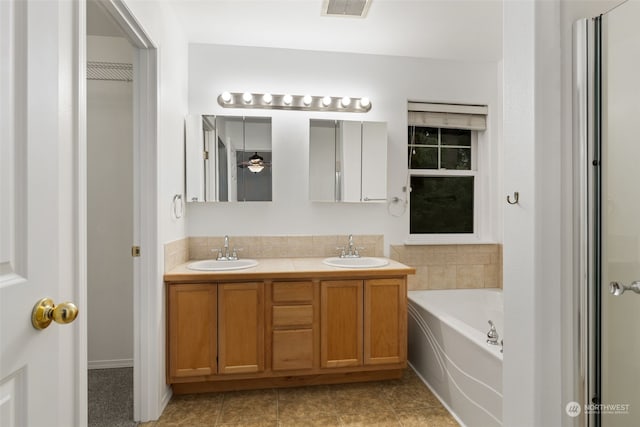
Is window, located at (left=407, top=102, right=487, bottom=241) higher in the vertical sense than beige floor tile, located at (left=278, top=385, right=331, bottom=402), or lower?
higher

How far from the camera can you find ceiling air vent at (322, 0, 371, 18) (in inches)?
84.8

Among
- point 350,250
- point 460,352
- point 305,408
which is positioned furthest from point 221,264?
point 460,352

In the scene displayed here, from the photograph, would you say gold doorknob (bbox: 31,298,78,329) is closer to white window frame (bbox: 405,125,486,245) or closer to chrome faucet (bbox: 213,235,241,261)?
chrome faucet (bbox: 213,235,241,261)

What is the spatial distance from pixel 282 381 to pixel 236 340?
1.54ft

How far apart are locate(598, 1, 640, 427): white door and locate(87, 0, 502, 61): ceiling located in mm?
1399

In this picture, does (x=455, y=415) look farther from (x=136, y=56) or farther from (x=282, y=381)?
(x=136, y=56)

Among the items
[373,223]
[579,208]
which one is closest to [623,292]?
[579,208]

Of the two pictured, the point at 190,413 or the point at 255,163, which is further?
the point at 255,163

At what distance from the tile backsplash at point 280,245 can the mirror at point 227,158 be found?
35cm

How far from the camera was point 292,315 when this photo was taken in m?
2.28

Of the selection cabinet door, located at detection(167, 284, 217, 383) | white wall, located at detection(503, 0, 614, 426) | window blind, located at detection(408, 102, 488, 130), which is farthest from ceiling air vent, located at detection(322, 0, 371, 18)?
cabinet door, located at detection(167, 284, 217, 383)

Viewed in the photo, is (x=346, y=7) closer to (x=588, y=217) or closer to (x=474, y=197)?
(x=588, y=217)

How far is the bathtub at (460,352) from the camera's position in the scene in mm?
1772

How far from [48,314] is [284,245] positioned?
2.06m
